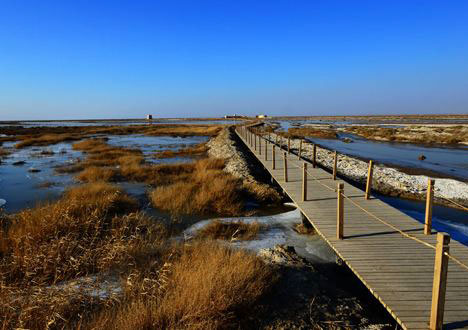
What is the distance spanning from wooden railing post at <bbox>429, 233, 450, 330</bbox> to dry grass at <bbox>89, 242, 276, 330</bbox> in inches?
91.2

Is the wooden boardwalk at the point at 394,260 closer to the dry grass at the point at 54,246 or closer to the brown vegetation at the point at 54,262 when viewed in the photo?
the brown vegetation at the point at 54,262

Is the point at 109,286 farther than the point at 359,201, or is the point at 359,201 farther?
the point at 359,201

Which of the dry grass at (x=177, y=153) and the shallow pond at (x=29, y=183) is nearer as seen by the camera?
the shallow pond at (x=29, y=183)

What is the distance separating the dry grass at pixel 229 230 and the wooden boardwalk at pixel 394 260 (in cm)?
162

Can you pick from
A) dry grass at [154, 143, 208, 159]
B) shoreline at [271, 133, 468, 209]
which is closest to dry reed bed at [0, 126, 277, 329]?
shoreline at [271, 133, 468, 209]

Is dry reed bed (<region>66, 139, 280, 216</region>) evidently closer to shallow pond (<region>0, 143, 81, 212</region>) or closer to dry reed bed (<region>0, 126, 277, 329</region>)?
shallow pond (<region>0, 143, 81, 212</region>)

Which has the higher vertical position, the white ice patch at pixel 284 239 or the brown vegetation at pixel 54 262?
the brown vegetation at pixel 54 262

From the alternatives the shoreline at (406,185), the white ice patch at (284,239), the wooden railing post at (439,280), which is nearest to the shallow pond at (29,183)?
the white ice patch at (284,239)

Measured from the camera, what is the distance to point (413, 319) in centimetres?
377

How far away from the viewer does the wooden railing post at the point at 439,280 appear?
10.5 ft

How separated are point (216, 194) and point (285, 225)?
9.96 ft

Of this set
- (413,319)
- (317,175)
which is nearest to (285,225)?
(317,175)

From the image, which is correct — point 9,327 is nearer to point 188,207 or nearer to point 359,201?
point 188,207

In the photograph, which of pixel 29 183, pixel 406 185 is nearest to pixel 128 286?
pixel 406 185
